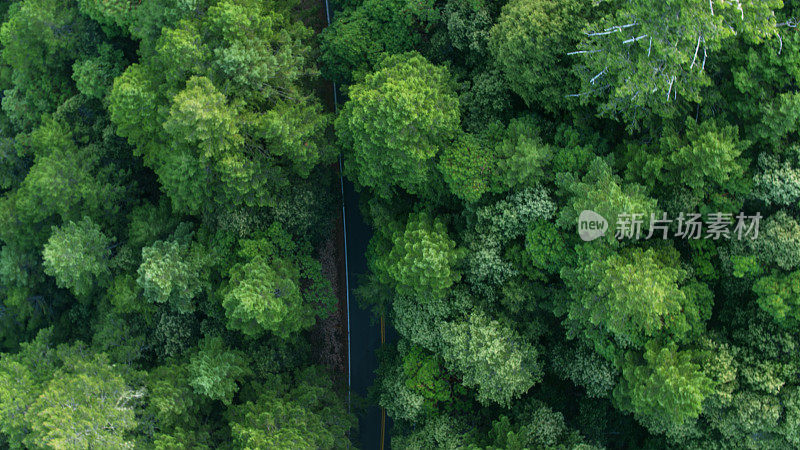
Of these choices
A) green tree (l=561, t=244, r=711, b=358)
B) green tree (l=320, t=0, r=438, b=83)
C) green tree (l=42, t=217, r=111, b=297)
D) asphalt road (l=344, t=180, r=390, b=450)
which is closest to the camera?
green tree (l=561, t=244, r=711, b=358)

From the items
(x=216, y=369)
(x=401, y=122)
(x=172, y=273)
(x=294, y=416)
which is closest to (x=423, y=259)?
(x=401, y=122)

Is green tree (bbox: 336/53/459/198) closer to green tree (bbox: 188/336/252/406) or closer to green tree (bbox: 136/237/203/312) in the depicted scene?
green tree (bbox: 136/237/203/312)

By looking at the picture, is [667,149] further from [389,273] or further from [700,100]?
[389,273]

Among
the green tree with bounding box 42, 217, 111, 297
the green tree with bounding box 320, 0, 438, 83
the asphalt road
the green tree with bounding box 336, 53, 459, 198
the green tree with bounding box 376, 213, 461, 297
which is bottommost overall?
the asphalt road

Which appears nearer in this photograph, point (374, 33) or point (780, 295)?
point (780, 295)

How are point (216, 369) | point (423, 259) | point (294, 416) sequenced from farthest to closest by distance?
point (294, 416)
point (216, 369)
point (423, 259)

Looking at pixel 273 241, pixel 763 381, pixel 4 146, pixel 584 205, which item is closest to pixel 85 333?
pixel 4 146

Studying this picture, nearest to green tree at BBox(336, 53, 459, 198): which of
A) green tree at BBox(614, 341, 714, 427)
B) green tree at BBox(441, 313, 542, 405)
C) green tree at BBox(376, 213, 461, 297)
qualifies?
green tree at BBox(376, 213, 461, 297)

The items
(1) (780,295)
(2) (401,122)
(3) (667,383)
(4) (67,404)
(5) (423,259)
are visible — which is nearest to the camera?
(3) (667,383)

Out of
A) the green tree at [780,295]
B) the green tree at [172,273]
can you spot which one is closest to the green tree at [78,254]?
the green tree at [172,273]

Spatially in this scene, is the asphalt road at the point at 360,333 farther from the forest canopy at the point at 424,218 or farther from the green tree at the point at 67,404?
the green tree at the point at 67,404

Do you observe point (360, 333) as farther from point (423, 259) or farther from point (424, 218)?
point (423, 259)
